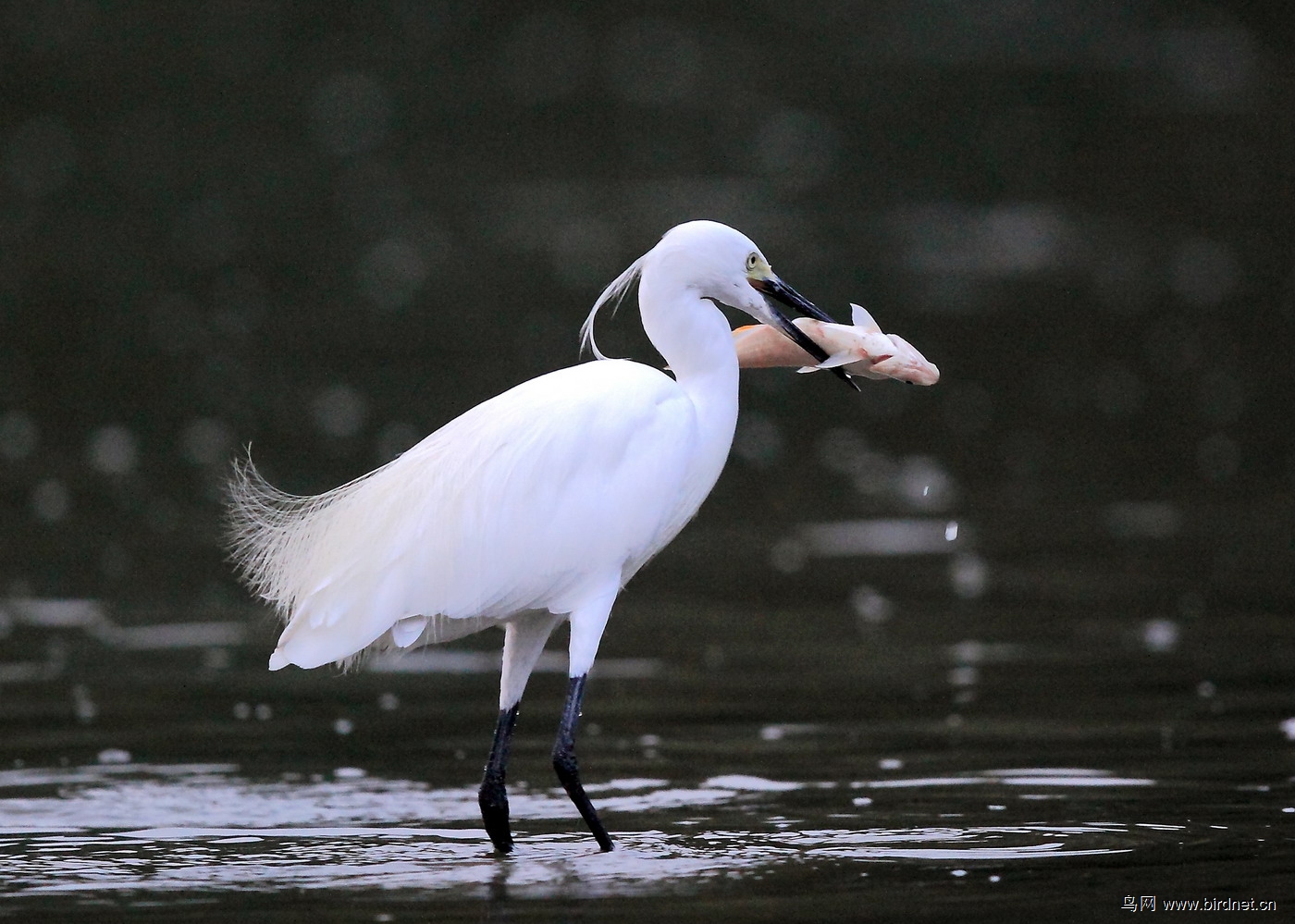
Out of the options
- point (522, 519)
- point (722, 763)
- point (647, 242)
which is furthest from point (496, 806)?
point (647, 242)

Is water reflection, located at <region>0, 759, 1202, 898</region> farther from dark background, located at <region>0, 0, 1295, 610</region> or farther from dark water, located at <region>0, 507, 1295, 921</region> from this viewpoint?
dark background, located at <region>0, 0, 1295, 610</region>

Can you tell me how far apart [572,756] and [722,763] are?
1541 mm

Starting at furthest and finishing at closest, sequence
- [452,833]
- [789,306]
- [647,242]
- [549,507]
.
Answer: [647,242], [789,306], [452,833], [549,507]

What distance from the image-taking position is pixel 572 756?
783cm

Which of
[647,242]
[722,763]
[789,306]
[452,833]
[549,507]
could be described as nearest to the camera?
[549,507]

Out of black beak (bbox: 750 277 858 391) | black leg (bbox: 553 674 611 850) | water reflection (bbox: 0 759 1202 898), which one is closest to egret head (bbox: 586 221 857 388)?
black beak (bbox: 750 277 858 391)

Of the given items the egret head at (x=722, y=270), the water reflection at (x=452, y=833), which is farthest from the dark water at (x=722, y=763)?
the egret head at (x=722, y=270)

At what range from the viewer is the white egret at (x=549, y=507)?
25.8 ft

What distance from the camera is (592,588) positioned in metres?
7.89

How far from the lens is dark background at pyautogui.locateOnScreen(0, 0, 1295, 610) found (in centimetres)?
1631

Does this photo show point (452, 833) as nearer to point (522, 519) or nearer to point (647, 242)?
point (522, 519)

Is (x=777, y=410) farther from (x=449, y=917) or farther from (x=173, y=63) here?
(x=173, y=63)

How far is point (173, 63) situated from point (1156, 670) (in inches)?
1211

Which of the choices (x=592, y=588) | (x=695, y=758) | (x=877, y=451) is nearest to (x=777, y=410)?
(x=877, y=451)
